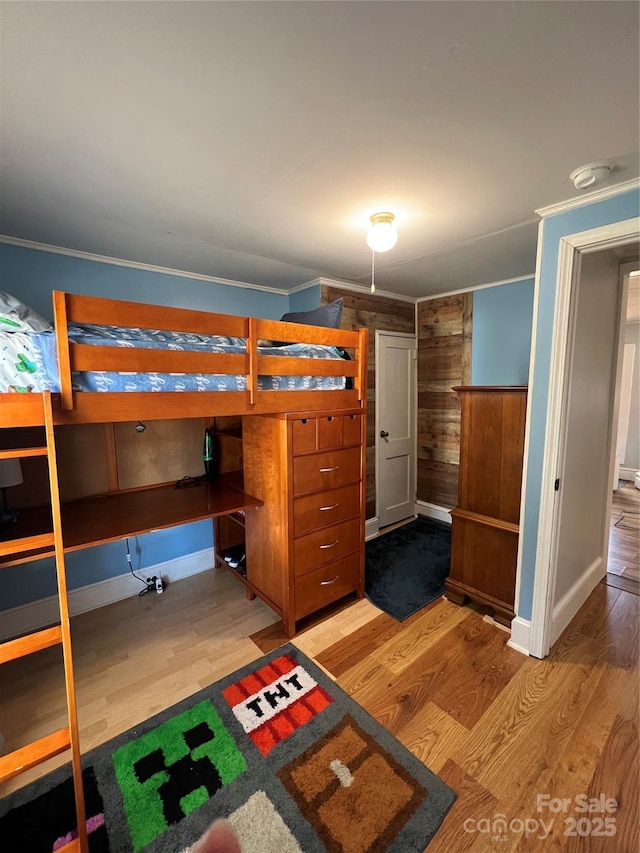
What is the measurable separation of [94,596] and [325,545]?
1.71 meters

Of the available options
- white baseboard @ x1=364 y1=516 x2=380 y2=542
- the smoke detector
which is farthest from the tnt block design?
the smoke detector

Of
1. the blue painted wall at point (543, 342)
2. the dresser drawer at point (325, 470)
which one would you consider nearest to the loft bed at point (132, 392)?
the dresser drawer at point (325, 470)

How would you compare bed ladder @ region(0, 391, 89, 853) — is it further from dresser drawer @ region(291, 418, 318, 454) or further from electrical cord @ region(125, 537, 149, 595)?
electrical cord @ region(125, 537, 149, 595)

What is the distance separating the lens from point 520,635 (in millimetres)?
1993

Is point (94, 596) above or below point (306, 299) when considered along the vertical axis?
below

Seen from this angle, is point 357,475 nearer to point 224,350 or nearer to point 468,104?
point 224,350

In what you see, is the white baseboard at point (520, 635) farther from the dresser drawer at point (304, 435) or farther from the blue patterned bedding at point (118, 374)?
the blue patterned bedding at point (118, 374)

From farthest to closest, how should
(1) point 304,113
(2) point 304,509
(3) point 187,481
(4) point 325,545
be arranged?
(3) point 187,481, (4) point 325,545, (2) point 304,509, (1) point 304,113

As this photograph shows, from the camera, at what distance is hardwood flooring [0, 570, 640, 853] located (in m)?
1.28

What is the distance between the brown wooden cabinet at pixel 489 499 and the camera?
2119mm

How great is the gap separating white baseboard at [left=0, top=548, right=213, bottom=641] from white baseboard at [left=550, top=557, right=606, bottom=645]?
101 inches

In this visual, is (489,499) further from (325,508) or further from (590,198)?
(590,198)

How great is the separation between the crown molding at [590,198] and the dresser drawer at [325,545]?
209cm

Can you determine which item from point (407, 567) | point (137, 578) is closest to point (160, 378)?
point (137, 578)
